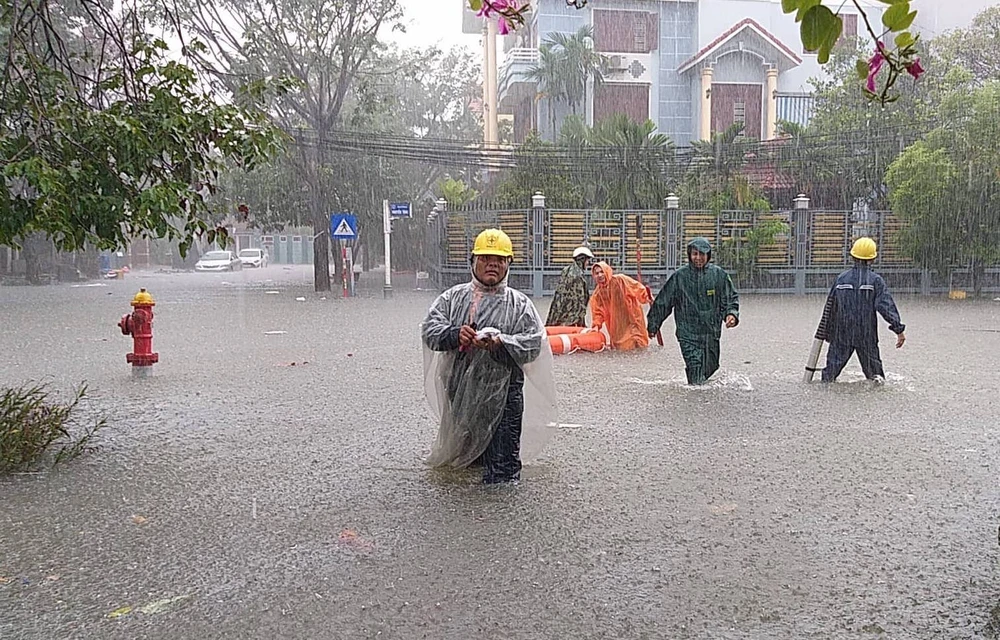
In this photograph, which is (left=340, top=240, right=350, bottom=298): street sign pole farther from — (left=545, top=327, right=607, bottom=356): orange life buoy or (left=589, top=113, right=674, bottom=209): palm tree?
(left=545, top=327, right=607, bottom=356): orange life buoy

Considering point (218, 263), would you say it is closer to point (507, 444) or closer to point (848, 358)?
point (848, 358)

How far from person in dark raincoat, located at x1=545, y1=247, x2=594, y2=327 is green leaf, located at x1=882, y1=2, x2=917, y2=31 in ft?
35.5

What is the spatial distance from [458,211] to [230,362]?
50.8 ft

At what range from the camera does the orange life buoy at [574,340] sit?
12406mm

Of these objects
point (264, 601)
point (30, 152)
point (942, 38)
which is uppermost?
point (942, 38)

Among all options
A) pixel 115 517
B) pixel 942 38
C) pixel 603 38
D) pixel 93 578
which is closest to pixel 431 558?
pixel 93 578

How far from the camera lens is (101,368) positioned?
37.5 ft

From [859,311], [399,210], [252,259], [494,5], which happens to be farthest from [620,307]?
[252,259]

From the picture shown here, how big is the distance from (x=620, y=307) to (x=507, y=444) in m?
7.15

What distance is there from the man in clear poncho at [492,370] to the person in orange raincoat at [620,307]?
6.80 meters

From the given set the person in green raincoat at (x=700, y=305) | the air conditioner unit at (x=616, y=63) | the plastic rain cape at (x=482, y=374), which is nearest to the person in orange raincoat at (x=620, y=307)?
the person in green raincoat at (x=700, y=305)

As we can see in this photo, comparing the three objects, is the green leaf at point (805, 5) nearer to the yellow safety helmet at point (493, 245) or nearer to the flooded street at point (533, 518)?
the flooded street at point (533, 518)

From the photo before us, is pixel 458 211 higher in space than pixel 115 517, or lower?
higher

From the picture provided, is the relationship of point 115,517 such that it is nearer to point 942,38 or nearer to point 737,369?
point 737,369
